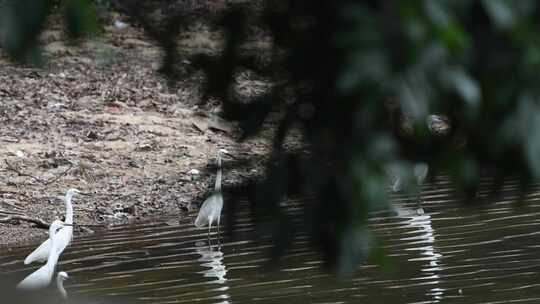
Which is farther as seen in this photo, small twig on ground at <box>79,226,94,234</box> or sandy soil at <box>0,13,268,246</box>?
sandy soil at <box>0,13,268,246</box>

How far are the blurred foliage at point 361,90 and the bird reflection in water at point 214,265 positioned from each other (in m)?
5.82

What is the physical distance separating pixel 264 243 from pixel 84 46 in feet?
1.36

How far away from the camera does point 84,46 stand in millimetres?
1606

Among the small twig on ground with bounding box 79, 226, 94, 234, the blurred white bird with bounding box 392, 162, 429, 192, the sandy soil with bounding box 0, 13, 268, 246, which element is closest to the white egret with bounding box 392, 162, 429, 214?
the blurred white bird with bounding box 392, 162, 429, 192

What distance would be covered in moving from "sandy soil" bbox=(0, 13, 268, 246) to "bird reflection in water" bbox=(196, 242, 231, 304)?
46 cm

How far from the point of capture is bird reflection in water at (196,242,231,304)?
7.86 meters

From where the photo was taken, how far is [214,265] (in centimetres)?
873

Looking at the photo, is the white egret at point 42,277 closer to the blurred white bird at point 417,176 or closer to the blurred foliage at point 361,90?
the blurred foliage at point 361,90

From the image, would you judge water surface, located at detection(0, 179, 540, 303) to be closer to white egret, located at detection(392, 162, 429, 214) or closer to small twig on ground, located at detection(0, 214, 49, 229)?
small twig on ground, located at detection(0, 214, 49, 229)

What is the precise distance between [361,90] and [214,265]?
23.8 ft

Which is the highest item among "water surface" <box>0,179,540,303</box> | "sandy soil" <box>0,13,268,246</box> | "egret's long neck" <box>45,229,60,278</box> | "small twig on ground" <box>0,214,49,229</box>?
"sandy soil" <box>0,13,268,246</box>

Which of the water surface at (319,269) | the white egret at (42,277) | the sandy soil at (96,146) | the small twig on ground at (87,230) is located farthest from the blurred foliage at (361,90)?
the small twig on ground at (87,230)

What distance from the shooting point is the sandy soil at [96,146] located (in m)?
10.7

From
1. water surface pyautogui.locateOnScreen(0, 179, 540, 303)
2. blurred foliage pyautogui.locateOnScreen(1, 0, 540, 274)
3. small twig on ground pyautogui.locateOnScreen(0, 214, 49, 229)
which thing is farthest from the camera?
small twig on ground pyautogui.locateOnScreen(0, 214, 49, 229)
